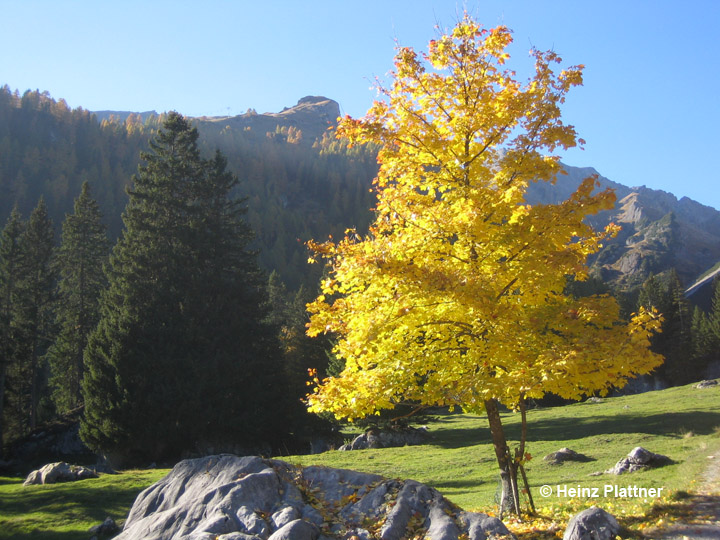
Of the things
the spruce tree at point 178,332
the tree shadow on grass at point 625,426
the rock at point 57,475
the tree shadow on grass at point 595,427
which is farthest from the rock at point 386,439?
the rock at point 57,475

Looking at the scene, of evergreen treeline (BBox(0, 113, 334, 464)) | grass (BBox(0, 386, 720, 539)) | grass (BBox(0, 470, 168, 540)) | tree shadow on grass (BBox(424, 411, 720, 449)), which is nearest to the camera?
grass (BBox(0, 386, 720, 539))

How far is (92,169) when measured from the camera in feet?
477

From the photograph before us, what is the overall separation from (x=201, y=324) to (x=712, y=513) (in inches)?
1127

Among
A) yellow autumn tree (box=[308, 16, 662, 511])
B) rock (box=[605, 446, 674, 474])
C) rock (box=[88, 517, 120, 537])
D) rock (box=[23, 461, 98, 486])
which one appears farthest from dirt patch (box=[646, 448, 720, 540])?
rock (box=[23, 461, 98, 486])

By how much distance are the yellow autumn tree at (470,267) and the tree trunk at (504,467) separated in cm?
4

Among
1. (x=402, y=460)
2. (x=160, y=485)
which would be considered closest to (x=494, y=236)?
(x=160, y=485)

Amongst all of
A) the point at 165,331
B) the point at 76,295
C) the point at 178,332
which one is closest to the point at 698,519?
the point at 178,332

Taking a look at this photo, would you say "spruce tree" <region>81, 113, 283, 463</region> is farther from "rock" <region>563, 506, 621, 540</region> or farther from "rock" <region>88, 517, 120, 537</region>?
"rock" <region>563, 506, 621, 540</region>

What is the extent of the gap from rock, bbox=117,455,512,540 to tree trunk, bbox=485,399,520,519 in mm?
2153

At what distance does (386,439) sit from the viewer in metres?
31.2

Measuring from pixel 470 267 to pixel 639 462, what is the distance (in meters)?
11.1

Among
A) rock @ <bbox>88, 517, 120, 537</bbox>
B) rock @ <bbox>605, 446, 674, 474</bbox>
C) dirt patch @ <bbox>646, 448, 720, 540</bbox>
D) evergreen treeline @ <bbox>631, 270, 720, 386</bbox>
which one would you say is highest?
dirt patch @ <bbox>646, 448, 720, 540</bbox>

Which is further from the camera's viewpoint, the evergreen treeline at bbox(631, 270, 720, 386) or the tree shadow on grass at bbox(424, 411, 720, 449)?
the evergreen treeline at bbox(631, 270, 720, 386)

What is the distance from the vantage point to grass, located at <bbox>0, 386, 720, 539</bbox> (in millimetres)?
11909
